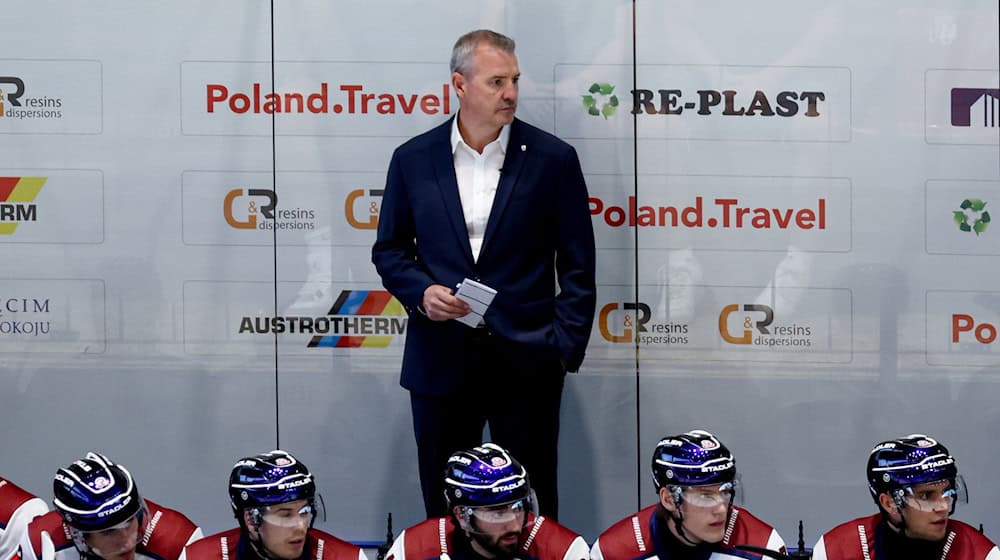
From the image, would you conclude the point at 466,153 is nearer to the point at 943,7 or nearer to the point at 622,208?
the point at 622,208

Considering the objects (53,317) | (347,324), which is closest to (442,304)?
(347,324)

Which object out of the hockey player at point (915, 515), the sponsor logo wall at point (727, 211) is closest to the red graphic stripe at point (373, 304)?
the sponsor logo wall at point (727, 211)

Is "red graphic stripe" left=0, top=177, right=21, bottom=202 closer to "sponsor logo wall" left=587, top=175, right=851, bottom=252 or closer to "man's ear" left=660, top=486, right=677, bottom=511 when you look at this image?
"sponsor logo wall" left=587, top=175, right=851, bottom=252

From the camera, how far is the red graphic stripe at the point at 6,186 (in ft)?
17.7

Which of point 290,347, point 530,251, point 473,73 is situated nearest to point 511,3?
point 473,73

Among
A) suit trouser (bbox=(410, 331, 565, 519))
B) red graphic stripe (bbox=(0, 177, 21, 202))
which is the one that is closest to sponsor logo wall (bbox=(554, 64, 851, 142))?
suit trouser (bbox=(410, 331, 565, 519))

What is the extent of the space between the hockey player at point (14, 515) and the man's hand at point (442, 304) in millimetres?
1427

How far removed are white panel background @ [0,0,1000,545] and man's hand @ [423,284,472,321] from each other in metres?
1.08

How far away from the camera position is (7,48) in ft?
17.6

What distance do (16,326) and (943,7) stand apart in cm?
398

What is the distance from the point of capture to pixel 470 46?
4582mm

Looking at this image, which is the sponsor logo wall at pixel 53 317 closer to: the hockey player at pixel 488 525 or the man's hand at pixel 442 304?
the man's hand at pixel 442 304

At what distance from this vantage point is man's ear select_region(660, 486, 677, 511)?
3930mm

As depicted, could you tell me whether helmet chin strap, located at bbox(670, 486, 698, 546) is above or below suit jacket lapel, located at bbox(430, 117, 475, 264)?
below
